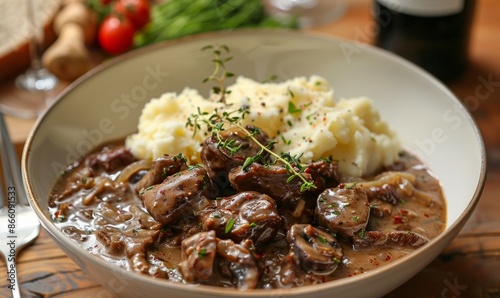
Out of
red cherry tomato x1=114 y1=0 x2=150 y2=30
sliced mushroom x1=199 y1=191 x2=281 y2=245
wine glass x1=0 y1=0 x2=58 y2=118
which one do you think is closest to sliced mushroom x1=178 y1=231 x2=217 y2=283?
sliced mushroom x1=199 y1=191 x2=281 y2=245

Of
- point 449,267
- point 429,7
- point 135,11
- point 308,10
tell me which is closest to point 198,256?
point 449,267

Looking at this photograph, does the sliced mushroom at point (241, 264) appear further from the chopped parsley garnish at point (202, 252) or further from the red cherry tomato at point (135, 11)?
the red cherry tomato at point (135, 11)

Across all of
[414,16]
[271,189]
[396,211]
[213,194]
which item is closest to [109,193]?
[213,194]

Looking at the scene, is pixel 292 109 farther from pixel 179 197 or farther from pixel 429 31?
pixel 429 31

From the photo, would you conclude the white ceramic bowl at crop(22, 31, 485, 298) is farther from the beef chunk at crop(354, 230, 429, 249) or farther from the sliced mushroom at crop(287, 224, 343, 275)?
the sliced mushroom at crop(287, 224, 343, 275)

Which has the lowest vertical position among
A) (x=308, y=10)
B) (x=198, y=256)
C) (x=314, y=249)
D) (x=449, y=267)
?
(x=308, y=10)

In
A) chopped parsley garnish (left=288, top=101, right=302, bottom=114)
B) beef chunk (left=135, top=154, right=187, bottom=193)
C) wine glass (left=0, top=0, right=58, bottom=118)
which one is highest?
beef chunk (left=135, top=154, right=187, bottom=193)

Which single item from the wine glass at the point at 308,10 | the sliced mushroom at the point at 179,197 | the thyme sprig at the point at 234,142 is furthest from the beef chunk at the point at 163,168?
the wine glass at the point at 308,10
